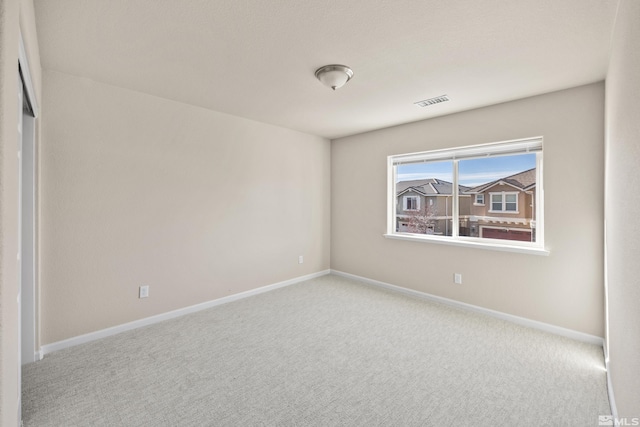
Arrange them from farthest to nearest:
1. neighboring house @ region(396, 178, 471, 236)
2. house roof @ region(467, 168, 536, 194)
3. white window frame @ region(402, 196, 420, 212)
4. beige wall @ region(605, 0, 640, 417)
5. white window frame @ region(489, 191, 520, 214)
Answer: white window frame @ region(402, 196, 420, 212)
neighboring house @ region(396, 178, 471, 236)
white window frame @ region(489, 191, 520, 214)
house roof @ region(467, 168, 536, 194)
beige wall @ region(605, 0, 640, 417)

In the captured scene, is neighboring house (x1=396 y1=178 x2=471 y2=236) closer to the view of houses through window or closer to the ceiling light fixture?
the view of houses through window

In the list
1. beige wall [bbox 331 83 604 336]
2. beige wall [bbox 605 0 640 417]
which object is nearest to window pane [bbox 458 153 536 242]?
beige wall [bbox 331 83 604 336]

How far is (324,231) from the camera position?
17.2 feet

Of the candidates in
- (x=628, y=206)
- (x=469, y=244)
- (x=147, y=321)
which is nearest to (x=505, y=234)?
(x=469, y=244)

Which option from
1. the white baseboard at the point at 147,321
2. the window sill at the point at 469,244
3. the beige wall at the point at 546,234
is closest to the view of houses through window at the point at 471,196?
the window sill at the point at 469,244

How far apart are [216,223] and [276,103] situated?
1.66 meters

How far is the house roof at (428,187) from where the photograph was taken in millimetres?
4044

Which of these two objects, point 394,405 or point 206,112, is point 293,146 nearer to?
point 206,112

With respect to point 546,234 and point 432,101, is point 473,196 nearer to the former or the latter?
point 546,234

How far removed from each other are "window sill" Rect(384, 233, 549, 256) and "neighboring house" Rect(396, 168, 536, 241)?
0.38 ft

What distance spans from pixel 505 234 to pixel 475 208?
0.47 m

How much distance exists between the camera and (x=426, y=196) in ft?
14.1

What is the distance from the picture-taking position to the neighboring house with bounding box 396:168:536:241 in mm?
3354

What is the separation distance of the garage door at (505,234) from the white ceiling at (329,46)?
4.89ft
